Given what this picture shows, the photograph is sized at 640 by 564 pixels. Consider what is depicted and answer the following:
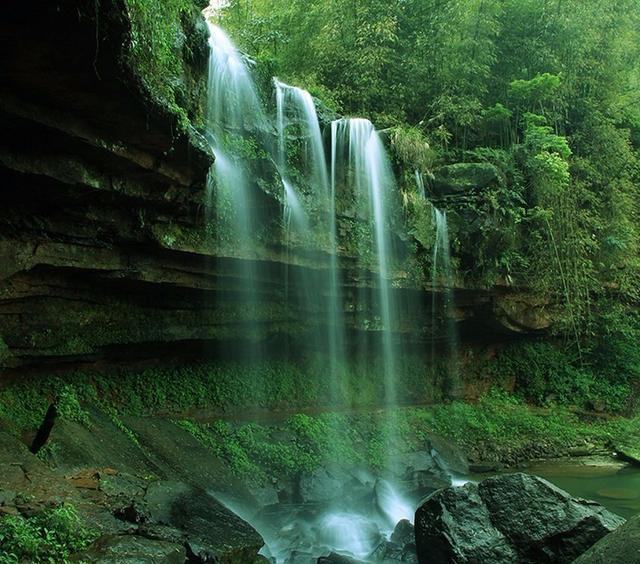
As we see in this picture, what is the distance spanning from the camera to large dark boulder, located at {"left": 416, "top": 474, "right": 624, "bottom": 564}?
5957mm

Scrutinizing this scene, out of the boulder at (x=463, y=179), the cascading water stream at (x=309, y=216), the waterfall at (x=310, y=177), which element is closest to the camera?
the cascading water stream at (x=309, y=216)

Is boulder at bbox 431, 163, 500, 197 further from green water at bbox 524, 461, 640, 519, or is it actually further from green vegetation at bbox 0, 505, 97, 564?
green vegetation at bbox 0, 505, 97, 564

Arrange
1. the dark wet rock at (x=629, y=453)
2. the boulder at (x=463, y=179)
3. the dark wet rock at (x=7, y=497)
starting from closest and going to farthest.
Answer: the dark wet rock at (x=7, y=497) → the dark wet rock at (x=629, y=453) → the boulder at (x=463, y=179)

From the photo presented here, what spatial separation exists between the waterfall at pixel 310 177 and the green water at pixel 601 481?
558 cm

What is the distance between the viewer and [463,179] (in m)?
13.3

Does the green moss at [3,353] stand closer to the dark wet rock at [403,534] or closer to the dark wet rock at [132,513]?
the dark wet rock at [132,513]

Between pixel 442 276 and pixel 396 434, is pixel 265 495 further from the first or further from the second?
pixel 442 276

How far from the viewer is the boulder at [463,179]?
13.3 meters

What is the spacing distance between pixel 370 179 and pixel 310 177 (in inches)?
62.2

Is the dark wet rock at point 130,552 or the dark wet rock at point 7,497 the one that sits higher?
the dark wet rock at point 7,497

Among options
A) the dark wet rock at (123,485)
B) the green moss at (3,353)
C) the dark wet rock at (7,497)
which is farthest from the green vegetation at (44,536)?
the green moss at (3,353)

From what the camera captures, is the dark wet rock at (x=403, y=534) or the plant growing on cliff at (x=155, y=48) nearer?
the plant growing on cliff at (x=155, y=48)

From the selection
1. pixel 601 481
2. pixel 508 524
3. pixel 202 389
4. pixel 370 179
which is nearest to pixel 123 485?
pixel 508 524

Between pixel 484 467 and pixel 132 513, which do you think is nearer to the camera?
pixel 132 513
